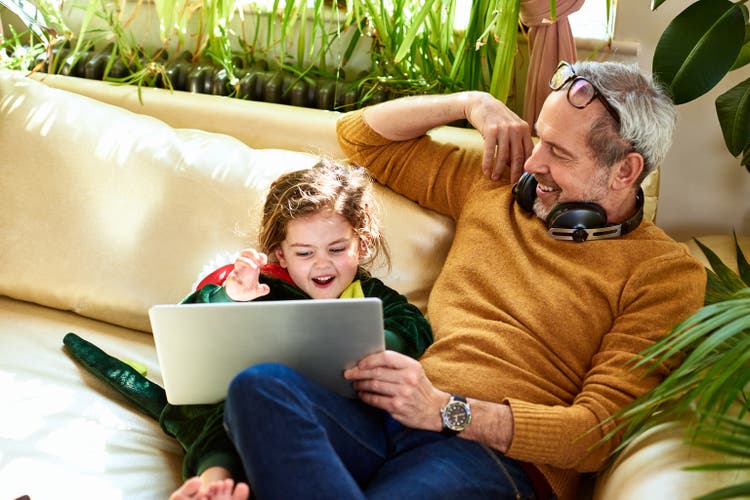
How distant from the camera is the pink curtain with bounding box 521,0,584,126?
2.03 m

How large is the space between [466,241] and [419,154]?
0.24 m

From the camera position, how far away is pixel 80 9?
2.62m

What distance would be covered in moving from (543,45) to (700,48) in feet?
1.24

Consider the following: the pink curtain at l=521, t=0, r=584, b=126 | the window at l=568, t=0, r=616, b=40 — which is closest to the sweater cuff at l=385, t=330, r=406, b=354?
the pink curtain at l=521, t=0, r=584, b=126

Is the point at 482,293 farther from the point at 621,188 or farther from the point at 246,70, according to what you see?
the point at 246,70

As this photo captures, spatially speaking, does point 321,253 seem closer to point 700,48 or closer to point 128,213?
point 128,213

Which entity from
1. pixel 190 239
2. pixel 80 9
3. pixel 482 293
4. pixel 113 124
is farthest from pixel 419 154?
pixel 80 9

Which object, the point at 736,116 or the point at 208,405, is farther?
the point at 736,116

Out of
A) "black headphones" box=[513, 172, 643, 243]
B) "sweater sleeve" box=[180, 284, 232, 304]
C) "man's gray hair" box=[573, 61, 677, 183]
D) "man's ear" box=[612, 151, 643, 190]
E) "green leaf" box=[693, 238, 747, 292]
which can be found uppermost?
"man's gray hair" box=[573, 61, 677, 183]

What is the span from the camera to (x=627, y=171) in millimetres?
1644

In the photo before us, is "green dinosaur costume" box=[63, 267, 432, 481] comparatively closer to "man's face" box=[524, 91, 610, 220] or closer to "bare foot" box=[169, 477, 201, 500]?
"bare foot" box=[169, 477, 201, 500]

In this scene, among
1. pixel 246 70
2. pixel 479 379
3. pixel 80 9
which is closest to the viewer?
pixel 479 379

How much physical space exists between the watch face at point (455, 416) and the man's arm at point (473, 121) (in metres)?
0.55

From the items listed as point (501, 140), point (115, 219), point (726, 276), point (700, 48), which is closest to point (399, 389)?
point (501, 140)
